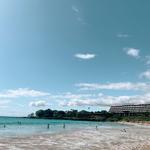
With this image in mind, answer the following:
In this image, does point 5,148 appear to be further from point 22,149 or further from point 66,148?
point 66,148

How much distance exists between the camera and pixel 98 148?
40.5m

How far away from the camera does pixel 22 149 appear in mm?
36969

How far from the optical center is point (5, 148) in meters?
36.8

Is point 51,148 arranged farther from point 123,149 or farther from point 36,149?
point 123,149

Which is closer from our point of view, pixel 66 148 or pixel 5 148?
pixel 5 148

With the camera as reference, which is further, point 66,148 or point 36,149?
point 66,148

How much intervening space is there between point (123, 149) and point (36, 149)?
34.7 feet

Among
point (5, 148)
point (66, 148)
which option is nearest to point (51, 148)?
point (66, 148)

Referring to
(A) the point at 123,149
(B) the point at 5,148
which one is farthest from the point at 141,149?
(B) the point at 5,148

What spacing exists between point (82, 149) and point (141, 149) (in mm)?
7114

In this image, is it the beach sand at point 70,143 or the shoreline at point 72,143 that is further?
the shoreline at point 72,143

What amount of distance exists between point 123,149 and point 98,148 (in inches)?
135

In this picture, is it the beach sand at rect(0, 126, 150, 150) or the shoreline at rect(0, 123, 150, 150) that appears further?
the shoreline at rect(0, 123, 150, 150)

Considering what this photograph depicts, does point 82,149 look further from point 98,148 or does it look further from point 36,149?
point 36,149
